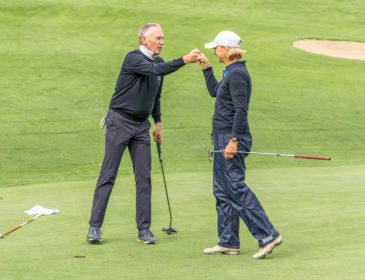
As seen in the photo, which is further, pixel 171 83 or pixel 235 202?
pixel 171 83

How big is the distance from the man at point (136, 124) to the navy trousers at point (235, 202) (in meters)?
0.73

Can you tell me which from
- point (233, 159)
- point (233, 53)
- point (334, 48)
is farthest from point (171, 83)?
point (233, 159)

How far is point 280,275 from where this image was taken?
193 inches

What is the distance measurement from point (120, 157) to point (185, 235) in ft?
3.10

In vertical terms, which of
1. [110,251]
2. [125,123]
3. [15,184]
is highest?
[125,123]

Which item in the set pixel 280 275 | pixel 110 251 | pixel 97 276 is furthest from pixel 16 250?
pixel 280 275

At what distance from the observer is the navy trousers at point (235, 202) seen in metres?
5.69

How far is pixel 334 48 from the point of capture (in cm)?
2794

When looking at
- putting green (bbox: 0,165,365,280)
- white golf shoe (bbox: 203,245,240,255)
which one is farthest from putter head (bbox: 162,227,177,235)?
white golf shoe (bbox: 203,245,240,255)

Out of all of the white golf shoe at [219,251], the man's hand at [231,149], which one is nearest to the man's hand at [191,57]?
the man's hand at [231,149]

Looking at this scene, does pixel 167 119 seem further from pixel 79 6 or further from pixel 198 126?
pixel 79 6

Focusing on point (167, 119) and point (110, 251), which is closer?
point (110, 251)

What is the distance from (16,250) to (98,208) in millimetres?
935

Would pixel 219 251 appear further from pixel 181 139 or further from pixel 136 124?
pixel 181 139
